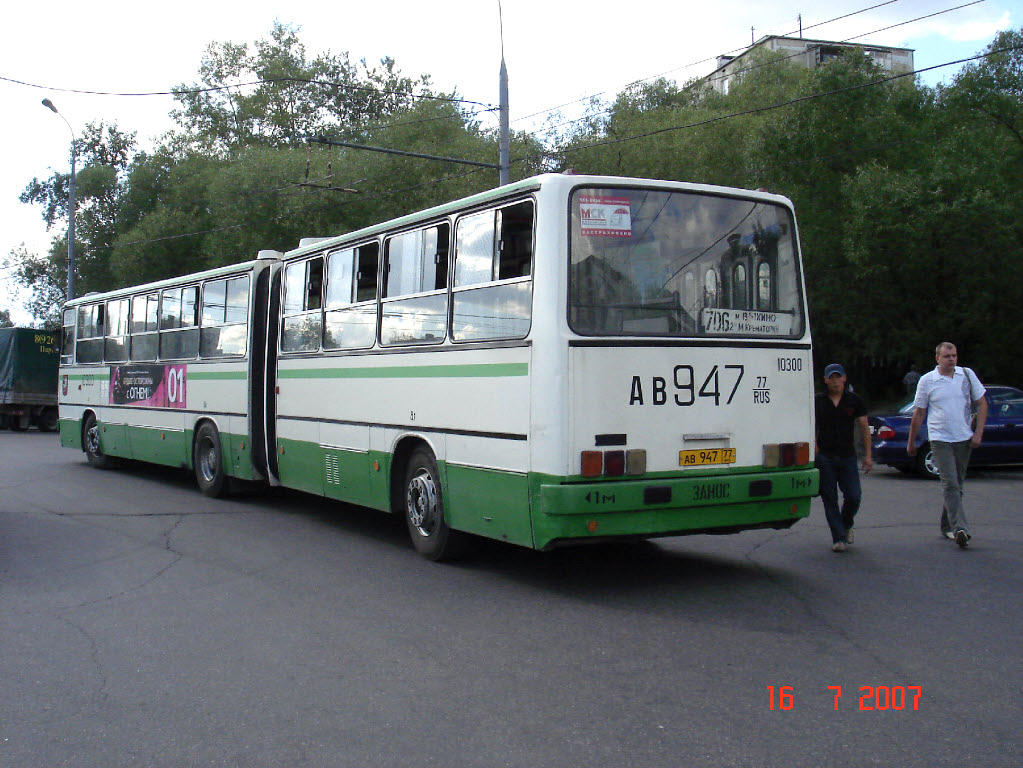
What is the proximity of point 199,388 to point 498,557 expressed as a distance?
21.1 feet

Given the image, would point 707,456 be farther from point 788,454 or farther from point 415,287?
point 415,287

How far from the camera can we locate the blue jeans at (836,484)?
357 inches

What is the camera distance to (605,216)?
738 cm

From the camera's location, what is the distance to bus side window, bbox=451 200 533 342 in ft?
24.6

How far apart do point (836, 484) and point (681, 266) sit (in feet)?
9.49

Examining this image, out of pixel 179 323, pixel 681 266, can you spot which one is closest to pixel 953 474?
pixel 681 266

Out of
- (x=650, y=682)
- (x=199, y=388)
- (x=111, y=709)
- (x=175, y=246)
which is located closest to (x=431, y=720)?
(x=650, y=682)

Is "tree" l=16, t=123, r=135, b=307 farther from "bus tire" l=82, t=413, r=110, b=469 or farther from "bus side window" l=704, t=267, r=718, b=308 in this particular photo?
"bus side window" l=704, t=267, r=718, b=308

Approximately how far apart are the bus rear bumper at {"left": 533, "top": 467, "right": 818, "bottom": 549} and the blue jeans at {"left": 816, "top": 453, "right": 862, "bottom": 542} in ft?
3.67

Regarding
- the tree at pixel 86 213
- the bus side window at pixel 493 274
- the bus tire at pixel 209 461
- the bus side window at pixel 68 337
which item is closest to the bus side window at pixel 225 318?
the bus tire at pixel 209 461

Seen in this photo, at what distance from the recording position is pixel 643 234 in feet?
24.5

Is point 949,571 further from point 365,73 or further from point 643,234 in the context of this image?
point 365,73

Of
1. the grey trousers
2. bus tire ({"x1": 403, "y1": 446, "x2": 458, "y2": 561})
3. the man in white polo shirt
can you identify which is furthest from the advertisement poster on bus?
the grey trousers

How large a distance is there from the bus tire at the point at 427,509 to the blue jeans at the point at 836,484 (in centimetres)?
332
